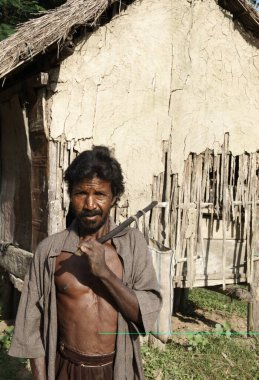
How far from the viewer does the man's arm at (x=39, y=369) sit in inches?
84.9

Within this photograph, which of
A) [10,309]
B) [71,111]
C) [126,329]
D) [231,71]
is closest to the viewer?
[126,329]

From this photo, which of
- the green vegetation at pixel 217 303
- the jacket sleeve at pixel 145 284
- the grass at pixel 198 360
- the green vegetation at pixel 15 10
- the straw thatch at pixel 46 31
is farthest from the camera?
the green vegetation at pixel 15 10

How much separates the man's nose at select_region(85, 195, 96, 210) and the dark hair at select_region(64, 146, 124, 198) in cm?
11

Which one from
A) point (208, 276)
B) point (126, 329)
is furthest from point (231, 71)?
point (126, 329)

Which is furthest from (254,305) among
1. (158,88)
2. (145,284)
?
(145,284)

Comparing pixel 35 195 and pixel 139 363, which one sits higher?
pixel 35 195

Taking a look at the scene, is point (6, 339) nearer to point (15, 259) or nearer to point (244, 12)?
point (15, 259)

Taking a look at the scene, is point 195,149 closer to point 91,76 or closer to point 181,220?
point 181,220

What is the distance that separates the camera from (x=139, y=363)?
2209 mm

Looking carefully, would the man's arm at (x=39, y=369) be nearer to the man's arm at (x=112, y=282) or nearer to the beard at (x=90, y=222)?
the man's arm at (x=112, y=282)

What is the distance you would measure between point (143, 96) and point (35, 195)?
1.67 m

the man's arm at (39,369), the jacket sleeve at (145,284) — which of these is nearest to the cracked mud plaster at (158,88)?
the jacket sleeve at (145,284)

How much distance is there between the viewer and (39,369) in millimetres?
2166

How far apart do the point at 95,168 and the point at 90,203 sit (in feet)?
0.64
